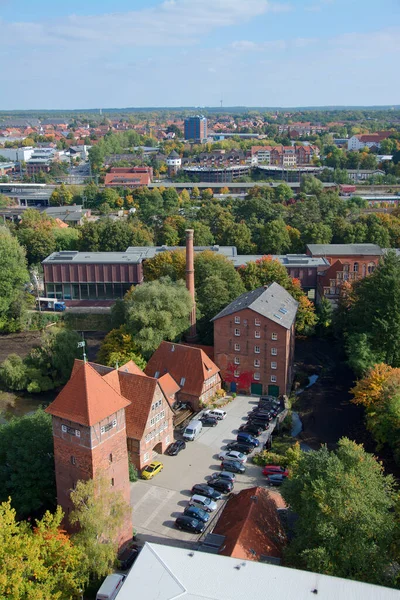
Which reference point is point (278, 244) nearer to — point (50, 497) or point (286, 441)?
point (286, 441)

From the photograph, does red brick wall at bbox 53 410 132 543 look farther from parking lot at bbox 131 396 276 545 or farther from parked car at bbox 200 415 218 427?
parked car at bbox 200 415 218 427

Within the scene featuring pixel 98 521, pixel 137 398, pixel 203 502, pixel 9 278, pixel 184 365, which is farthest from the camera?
pixel 9 278

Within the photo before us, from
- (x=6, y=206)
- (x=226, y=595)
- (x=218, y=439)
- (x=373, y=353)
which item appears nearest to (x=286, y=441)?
(x=218, y=439)

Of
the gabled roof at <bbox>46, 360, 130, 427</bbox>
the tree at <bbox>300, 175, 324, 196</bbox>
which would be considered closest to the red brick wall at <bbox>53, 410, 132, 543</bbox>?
the gabled roof at <bbox>46, 360, 130, 427</bbox>

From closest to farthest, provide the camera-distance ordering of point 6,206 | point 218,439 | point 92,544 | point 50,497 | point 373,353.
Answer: point 92,544 → point 50,497 → point 218,439 → point 373,353 → point 6,206

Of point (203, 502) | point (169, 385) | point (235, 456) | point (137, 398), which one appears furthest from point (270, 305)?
point (203, 502)

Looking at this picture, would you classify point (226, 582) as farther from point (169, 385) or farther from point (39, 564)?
point (169, 385)
